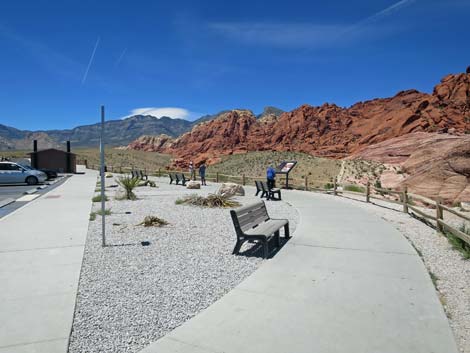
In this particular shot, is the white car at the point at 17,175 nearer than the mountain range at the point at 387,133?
No

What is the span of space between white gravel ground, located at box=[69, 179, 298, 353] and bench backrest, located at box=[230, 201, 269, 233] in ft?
1.61

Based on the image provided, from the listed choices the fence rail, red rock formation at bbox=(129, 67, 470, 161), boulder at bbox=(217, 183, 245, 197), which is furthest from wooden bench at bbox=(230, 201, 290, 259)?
red rock formation at bbox=(129, 67, 470, 161)

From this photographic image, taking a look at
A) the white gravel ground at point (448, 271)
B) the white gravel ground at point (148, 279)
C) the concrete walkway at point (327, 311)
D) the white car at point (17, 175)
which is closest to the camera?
the concrete walkway at point (327, 311)

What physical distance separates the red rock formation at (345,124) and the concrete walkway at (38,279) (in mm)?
48891

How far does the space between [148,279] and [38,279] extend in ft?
5.00

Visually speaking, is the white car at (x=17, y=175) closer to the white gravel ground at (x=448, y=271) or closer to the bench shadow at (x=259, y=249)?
the bench shadow at (x=259, y=249)

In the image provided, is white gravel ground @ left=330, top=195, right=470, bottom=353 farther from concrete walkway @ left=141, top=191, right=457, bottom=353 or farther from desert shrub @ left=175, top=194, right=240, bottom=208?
desert shrub @ left=175, top=194, right=240, bottom=208

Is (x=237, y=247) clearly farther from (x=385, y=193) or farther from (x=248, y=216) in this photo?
(x=385, y=193)

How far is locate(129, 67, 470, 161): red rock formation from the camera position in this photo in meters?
56.7

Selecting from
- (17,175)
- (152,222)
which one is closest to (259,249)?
(152,222)

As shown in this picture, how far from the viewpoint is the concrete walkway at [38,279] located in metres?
3.52

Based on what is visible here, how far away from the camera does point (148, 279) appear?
5.28 meters

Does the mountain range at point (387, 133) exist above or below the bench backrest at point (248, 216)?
above

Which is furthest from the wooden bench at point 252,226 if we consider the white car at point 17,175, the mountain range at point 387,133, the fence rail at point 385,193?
the white car at point 17,175
